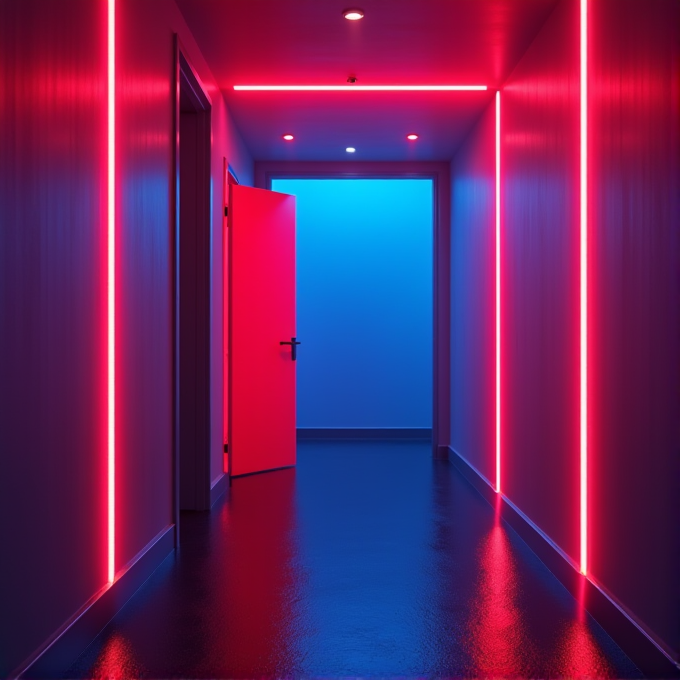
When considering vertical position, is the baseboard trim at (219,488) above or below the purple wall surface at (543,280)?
below

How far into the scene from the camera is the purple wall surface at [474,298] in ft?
15.7

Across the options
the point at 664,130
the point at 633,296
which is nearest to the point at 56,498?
the point at 633,296

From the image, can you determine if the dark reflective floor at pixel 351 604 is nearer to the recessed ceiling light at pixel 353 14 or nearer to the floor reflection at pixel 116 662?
the floor reflection at pixel 116 662

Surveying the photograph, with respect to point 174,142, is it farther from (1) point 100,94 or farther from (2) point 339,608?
(2) point 339,608

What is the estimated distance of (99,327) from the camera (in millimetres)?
2545

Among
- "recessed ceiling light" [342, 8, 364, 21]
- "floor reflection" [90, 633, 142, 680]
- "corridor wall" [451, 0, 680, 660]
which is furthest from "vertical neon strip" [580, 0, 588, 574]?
"floor reflection" [90, 633, 142, 680]

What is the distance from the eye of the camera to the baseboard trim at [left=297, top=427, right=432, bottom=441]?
7.75 metres

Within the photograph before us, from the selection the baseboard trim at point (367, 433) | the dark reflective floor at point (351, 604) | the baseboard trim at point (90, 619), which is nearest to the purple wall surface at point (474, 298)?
the dark reflective floor at point (351, 604)

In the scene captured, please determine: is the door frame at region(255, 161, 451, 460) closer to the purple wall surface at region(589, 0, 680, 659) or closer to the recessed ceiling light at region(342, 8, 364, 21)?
the recessed ceiling light at region(342, 8, 364, 21)

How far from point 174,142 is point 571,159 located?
190cm

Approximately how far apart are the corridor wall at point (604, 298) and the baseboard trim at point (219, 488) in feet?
5.85

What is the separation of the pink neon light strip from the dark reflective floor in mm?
2653

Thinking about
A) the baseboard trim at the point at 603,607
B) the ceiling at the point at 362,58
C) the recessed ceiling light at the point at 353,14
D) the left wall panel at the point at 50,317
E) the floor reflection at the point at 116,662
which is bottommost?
the floor reflection at the point at 116,662

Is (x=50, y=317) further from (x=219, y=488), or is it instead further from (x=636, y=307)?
(x=219, y=488)
